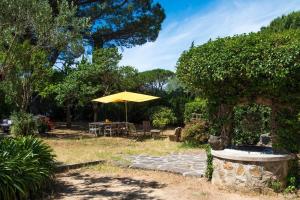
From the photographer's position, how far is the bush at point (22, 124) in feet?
58.4

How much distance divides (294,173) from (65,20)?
27.9 ft

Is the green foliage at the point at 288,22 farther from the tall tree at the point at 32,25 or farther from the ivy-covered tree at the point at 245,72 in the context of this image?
the ivy-covered tree at the point at 245,72

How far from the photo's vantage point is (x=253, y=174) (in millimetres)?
8547

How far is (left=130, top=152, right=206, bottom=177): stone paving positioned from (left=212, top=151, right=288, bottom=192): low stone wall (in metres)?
1.29

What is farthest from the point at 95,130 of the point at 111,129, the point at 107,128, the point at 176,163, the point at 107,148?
the point at 176,163

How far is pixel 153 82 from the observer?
2989cm

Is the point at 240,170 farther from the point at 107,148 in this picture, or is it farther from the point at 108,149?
the point at 107,148

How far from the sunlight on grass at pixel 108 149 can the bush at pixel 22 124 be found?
121 centimetres

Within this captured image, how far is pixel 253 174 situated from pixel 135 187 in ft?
8.61

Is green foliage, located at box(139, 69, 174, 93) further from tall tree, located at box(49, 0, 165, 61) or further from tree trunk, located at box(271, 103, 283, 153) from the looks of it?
tree trunk, located at box(271, 103, 283, 153)

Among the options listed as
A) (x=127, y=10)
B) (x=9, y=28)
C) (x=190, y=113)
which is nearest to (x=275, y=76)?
(x=9, y=28)

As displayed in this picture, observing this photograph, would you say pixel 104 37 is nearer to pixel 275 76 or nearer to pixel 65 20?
pixel 65 20

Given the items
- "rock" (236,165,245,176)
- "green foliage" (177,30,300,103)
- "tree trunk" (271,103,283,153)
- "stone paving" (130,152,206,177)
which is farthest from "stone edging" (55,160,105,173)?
"tree trunk" (271,103,283,153)

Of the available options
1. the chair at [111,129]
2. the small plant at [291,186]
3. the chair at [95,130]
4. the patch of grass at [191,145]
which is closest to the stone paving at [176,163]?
the patch of grass at [191,145]
